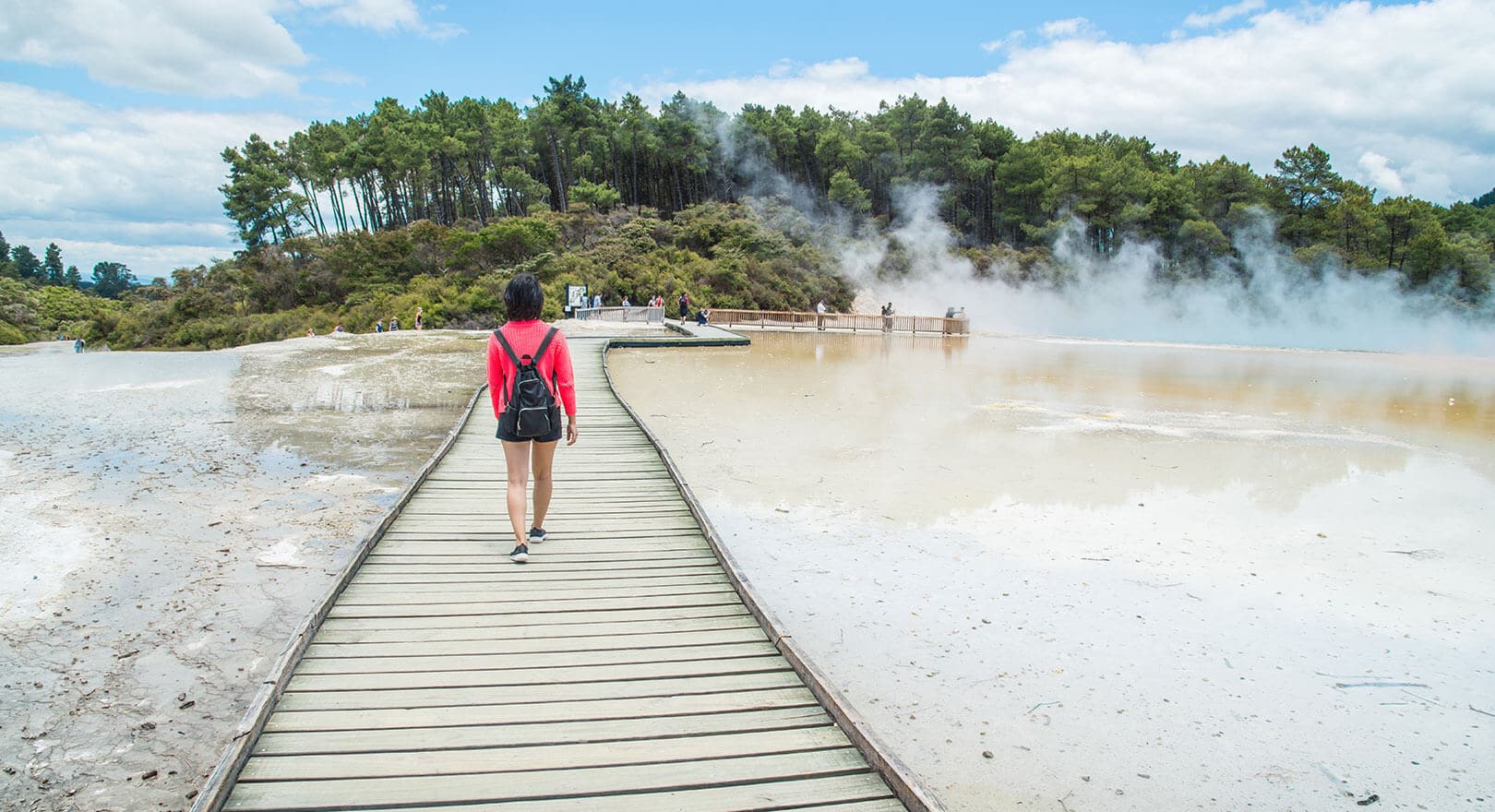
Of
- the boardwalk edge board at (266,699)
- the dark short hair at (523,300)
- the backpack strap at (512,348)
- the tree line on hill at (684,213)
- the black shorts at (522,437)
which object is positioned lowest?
the boardwalk edge board at (266,699)

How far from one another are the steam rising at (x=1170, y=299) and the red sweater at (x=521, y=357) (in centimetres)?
3688

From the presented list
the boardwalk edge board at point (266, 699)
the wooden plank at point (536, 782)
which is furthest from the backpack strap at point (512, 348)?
the wooden plank at point (536, 782)

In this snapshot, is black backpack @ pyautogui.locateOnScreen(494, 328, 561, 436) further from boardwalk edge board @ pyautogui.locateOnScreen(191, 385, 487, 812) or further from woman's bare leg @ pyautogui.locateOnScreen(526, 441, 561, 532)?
boardwalk edge board @ pyautogui.locateOnScreen(191, 385, 487, 812)

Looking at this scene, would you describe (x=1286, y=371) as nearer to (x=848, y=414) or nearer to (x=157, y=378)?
(x=848, y=414)

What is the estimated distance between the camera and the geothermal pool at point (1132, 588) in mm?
3588

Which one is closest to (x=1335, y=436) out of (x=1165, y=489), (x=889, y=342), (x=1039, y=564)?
(x=1165, y=489)

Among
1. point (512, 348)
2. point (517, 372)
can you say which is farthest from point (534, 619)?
point (512, 348)

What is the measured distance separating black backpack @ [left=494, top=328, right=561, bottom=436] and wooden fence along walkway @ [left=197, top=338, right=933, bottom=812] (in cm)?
83

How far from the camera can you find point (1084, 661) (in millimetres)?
4426

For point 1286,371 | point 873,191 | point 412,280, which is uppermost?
point 873,191

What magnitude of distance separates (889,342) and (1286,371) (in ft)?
37.6

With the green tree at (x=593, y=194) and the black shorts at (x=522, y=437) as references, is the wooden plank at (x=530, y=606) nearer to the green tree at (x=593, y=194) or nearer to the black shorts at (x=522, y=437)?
the black shorts at (x=522, y=437)

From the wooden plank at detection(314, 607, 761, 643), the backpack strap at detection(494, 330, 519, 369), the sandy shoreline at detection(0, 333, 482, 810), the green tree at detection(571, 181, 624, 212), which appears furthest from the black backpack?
the green tree at detection(571, 181, 624, 212)

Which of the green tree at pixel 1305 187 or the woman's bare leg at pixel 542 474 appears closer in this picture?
the woman's bare leg at pixel 542 474
